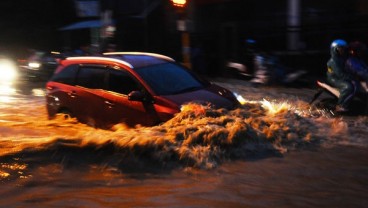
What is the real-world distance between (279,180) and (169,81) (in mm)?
2871

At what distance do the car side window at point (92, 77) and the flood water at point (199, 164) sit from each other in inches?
27.7

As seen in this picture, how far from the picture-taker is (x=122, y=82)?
8.04 m

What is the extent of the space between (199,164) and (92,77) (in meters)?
3.08

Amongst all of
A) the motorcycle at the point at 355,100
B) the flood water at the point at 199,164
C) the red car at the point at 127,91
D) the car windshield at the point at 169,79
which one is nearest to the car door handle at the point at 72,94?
the red car at the point at 127,91

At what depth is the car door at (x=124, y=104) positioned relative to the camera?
7504 millimetres

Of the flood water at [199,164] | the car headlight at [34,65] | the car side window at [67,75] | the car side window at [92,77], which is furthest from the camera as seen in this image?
the car headlight at [34,65]

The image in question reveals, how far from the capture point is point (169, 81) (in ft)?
26.5

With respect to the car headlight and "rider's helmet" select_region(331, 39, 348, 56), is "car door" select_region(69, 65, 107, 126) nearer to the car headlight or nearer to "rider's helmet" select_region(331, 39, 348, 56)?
"rider's helmet" select_region(331, 39, 348, 56)

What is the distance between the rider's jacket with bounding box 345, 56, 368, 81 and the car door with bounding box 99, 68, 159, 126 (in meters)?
3.87

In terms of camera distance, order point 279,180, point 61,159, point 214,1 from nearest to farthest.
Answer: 1. point 279,180
2. point 61,159
3. point 214,1

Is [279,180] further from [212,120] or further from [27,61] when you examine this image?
[27,61]

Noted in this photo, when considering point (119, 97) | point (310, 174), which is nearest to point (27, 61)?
point (119, 97)

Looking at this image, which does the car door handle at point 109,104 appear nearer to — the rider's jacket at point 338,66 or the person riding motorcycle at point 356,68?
the rider's jacket at point 338,66

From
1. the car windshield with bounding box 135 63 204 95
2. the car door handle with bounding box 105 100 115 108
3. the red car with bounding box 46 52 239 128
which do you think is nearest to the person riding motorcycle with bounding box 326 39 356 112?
the red car with bounding box 46 52 239 128
